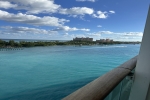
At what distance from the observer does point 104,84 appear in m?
0.54

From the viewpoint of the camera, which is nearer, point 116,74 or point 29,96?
point 116,74

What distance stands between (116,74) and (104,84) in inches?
6.1

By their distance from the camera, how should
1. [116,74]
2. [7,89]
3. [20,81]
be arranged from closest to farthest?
[116,74] → [7,89] → [20,81]

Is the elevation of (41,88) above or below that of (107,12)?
below

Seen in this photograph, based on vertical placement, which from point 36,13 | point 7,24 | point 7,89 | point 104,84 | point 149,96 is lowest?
point 7,89

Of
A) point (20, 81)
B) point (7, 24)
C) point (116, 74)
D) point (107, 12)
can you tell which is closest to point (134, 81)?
point (116, 74)

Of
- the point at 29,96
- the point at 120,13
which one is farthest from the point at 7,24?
the point at 29,96

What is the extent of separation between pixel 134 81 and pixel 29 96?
7793 millimetres

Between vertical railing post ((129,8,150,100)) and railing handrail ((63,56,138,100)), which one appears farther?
vertical railing post ((129,8,150,100))

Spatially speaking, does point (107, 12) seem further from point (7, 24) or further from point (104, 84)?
point (104, 84)

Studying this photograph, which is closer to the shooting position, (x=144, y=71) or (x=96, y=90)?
(x=96, y=90)

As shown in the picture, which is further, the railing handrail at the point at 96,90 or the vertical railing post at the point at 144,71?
the vertical railing post at the point at 144,71

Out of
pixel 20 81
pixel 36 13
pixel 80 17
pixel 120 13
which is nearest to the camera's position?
pixel 20 81

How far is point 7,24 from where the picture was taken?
44.0 meters
